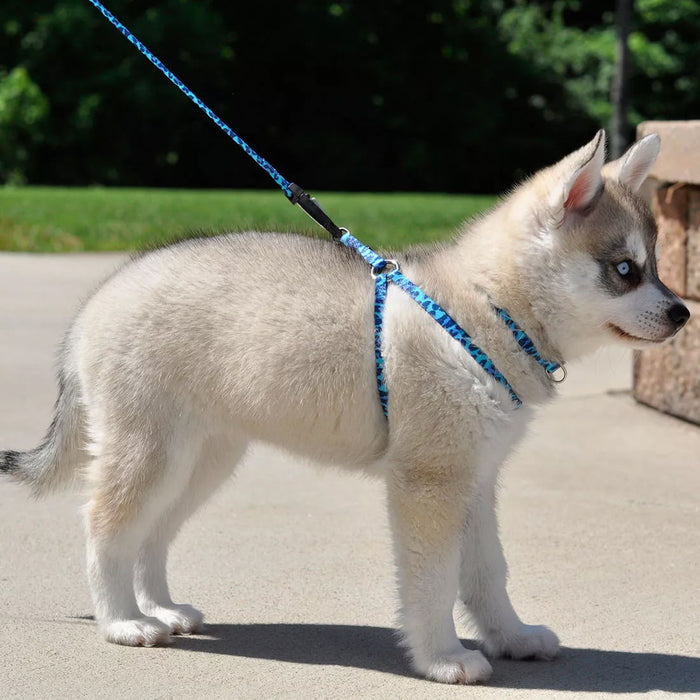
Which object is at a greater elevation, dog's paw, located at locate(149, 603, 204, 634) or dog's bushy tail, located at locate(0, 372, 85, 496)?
dog's bushy tail, located at locate(0, 372, 85, 496)

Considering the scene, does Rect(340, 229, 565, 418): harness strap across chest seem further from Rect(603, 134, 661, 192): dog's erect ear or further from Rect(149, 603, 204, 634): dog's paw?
Rect(149, 603, 204, 634): dog's paw

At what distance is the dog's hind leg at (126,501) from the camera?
12.3ft

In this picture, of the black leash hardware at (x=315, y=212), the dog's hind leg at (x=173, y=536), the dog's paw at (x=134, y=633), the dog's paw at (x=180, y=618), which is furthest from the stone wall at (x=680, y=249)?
the dog's paw at (x=134, y=633)

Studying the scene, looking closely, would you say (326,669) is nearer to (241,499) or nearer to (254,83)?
(241,499)

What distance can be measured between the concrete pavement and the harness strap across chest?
0.61 metres

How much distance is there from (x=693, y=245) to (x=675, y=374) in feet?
2.45

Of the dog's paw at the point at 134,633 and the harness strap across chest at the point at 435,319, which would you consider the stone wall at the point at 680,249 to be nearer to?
the harness strap across chest at the point at 435,319

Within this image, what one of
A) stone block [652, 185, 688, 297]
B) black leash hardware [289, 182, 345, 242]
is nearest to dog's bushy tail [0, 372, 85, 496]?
black leash hardware [289, 182, 345, 242]

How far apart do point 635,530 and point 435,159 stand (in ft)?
110

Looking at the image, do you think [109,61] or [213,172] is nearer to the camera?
[109,61]

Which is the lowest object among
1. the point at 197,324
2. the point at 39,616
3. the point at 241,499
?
the point at 241,499

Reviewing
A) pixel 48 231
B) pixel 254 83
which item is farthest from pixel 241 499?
pixel 254 83

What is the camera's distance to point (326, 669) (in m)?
3.72

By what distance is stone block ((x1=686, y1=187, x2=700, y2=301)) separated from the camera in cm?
665
